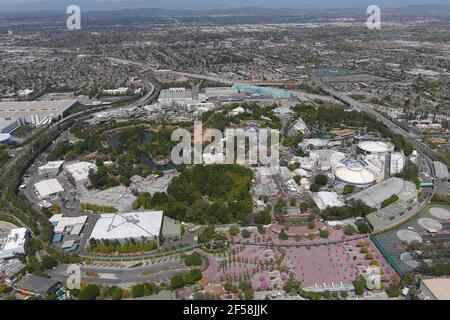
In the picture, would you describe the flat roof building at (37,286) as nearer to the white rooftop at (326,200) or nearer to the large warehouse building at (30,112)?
the white rooftop at (326,200)

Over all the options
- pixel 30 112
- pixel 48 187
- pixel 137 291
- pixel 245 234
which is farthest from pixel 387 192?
pixel 30 112

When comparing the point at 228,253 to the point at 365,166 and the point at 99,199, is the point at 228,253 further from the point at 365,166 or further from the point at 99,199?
the point at 365,166

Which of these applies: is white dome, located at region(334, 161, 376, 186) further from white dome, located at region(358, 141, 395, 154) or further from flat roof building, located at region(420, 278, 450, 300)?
flat roof building, located at region(420, 278, 450, 300)

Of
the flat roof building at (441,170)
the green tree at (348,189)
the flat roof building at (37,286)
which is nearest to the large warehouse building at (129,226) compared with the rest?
the flat roof building at (37,286)

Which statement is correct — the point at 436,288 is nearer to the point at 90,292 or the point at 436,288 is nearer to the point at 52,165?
the point at 90,292

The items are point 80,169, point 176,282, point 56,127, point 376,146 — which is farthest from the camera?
point 56,127
